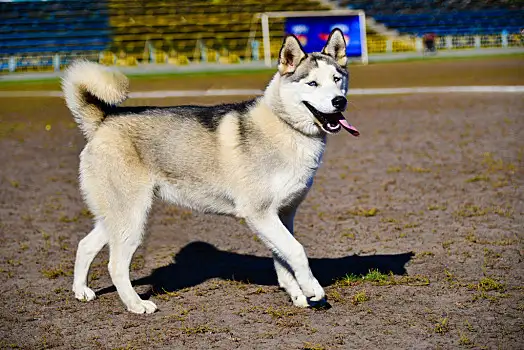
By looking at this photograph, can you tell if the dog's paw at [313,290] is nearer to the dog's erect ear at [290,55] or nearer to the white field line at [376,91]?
the dog's erect ear at [290,55]

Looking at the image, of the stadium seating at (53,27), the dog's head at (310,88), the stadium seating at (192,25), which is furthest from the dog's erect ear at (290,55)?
the stadium seating at (53,27)

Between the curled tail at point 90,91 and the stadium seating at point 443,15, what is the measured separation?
107 feet

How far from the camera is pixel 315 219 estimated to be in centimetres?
761

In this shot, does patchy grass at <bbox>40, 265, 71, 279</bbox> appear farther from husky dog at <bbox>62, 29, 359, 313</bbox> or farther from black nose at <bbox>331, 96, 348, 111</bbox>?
black nose at <bbox>331, 96, 348, 111</bbox>

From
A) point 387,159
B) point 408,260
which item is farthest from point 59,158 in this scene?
point 408,260

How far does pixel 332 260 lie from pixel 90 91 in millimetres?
2518

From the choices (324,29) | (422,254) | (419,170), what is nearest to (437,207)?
(422,254)

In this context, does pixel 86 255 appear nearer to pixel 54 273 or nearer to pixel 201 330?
pixel 54 273

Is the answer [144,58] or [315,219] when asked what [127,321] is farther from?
[144,58]

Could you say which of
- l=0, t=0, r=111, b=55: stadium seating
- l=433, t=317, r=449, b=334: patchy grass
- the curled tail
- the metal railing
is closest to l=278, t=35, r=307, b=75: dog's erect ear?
the curled tail

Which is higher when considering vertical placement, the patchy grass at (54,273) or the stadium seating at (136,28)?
the stadium seating at (136,28)

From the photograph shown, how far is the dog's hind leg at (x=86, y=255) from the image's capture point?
514 cm

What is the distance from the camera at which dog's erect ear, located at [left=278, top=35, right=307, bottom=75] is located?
4805mm

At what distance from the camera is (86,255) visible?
5160mm
